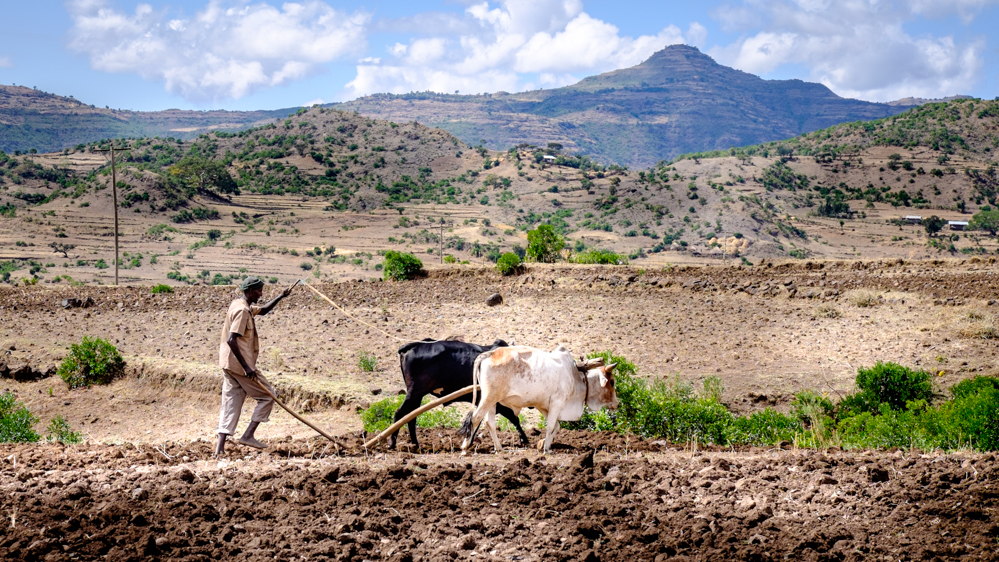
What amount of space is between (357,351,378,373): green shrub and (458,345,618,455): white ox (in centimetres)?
535

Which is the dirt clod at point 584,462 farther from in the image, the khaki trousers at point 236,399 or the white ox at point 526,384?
the khaki trousers at point 236,399

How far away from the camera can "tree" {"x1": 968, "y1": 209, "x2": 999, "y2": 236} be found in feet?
175

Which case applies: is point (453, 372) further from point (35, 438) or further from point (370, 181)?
point (370, 181)

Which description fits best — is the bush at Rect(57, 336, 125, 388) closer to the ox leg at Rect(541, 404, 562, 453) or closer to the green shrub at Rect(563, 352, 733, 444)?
the green shrub at Rect(563, 352, 733, 444)

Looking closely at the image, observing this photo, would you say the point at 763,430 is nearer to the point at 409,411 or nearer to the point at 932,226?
the point at 409,411

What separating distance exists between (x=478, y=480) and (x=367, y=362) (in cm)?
701

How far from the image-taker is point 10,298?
61.3ft

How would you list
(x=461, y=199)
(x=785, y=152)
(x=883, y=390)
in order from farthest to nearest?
(x=785, y=152) → (x=461, y=199) → (x=883, y=390)

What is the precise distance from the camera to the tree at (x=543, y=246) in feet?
79.3

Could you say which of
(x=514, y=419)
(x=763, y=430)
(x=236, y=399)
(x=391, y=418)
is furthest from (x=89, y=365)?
(x=763, y=430)

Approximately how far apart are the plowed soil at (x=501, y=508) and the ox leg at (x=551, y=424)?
1.57ft

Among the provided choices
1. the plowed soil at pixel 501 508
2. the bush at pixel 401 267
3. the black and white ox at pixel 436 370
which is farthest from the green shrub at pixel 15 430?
the bush at pixel 401 267

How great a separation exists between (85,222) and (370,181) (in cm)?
2910

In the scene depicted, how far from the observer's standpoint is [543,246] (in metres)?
24.2
